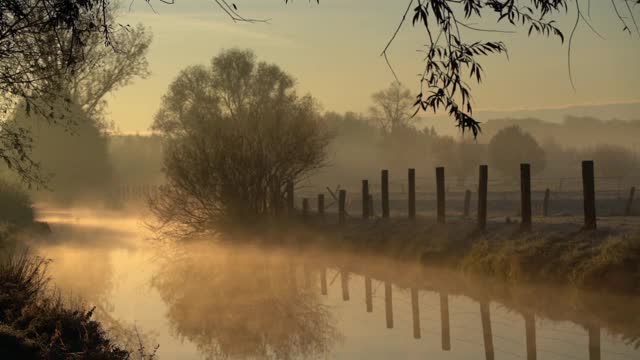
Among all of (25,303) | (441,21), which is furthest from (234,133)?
(441,21)

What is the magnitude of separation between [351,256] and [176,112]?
4625cm

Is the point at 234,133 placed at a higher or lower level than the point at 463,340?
higher

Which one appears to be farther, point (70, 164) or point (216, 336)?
point (70, 164)

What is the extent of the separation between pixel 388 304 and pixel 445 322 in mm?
2528

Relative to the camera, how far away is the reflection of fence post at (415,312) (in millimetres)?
14664

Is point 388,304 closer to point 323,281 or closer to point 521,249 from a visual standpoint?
point 521,249

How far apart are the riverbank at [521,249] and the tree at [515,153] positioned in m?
63.3

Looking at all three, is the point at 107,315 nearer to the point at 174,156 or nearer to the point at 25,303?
the point at 25,303

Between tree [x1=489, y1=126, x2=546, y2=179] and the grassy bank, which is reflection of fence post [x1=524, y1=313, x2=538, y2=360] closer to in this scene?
the grassy bank

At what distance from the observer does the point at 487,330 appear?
14.4m

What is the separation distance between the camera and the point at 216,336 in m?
14.5

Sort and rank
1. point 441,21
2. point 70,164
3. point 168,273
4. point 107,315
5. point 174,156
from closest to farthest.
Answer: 1. point 441,21
2. point 107,315
3. point 168,273
4. point 174,156
5. point 70,164

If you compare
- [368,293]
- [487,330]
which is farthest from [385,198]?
[487,330]

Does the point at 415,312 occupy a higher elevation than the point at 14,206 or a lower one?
lower
